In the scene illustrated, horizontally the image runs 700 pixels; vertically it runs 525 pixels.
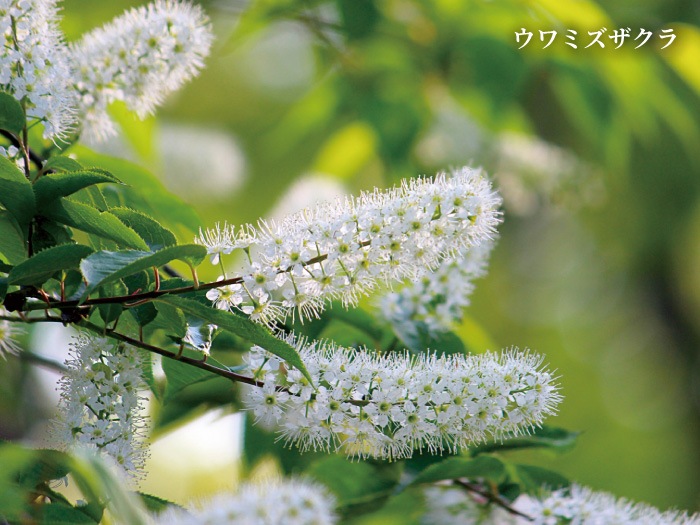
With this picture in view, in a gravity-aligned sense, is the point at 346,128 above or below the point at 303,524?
above

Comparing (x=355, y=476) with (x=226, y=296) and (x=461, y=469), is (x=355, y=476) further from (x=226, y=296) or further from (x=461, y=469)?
(x=226, y=296)

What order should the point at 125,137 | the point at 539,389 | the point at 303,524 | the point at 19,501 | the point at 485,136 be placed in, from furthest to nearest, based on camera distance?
the point at 485,136 < the point at 125,137 < the point at 539,389 < the point at 303,524 < the point at 19,501

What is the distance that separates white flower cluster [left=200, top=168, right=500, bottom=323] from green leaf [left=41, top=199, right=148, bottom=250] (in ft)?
0.55

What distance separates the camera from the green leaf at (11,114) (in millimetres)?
1497

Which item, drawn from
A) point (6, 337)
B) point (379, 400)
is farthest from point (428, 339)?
point (6, 337)

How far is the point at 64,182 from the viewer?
1.43m

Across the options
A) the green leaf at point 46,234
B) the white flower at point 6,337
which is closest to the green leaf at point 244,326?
the green leaf at point 46,234

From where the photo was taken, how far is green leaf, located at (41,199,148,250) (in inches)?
56.0

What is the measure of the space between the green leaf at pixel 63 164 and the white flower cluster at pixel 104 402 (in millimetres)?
317

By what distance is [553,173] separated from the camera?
418 centimetres

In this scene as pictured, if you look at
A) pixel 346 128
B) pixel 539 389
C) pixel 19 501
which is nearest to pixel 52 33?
pixel 19 501

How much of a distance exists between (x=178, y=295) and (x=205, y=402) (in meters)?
1.02

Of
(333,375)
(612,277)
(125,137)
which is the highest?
(612,277)

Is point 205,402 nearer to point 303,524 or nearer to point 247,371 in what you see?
point 247,371
